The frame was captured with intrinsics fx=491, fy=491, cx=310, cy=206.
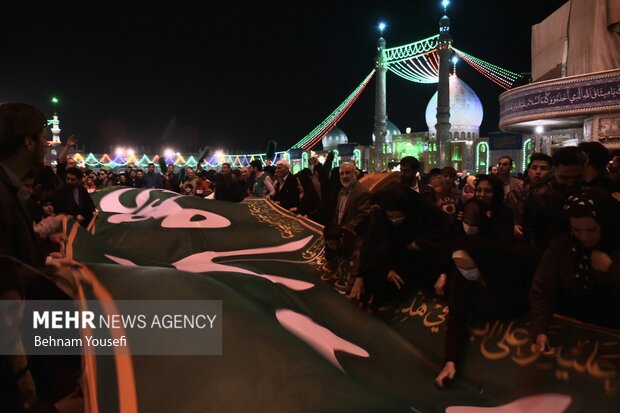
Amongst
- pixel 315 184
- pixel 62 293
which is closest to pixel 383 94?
pixel 315 184

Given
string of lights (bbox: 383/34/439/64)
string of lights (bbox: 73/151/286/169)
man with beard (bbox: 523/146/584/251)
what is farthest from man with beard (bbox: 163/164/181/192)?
string of lights (bbox: 73/151/286/169)

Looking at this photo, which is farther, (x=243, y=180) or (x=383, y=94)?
(x=383, y=94)

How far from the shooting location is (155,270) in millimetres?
3082

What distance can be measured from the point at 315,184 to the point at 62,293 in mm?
6236

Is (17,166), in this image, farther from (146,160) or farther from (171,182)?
(146,160)

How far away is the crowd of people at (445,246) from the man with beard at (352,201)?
14 mm

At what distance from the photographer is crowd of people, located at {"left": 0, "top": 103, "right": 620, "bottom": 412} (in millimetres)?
1770

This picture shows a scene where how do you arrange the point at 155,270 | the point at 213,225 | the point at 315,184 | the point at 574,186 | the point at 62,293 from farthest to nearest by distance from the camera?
the point at 315,184 → the point at 213,225 → the point at 574,186 → the point at 155,270 → the point at 62,293

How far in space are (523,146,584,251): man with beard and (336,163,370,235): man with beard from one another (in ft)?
5.97

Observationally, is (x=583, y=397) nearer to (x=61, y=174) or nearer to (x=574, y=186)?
(x=574, y=186)

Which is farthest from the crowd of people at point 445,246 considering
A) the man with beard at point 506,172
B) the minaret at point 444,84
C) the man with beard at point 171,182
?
the minaret at point 444,84

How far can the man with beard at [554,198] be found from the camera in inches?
140

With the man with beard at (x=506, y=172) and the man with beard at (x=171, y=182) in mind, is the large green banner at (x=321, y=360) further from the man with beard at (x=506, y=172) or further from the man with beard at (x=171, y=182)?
the man with beard at (x=171, y=182)

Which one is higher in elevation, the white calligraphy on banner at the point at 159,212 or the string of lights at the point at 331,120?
the string of lights at the point at 331,120
